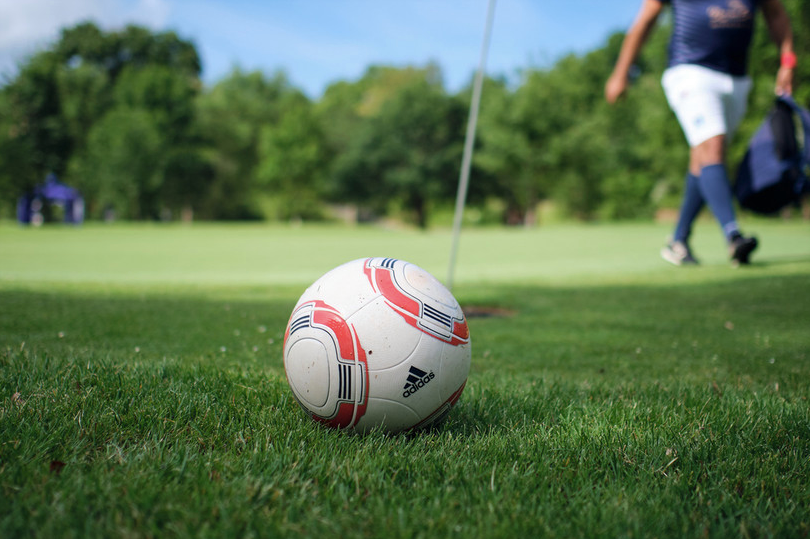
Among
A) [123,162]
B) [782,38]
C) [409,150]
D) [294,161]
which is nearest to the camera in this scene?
[782,38]

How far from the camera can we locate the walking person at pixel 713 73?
23.5 ft

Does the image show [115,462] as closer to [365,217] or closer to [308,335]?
[308,335]

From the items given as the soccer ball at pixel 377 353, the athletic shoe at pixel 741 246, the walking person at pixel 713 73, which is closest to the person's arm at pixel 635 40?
the walking person at pixel 713 73

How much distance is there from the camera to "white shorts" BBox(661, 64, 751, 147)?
7156 mm

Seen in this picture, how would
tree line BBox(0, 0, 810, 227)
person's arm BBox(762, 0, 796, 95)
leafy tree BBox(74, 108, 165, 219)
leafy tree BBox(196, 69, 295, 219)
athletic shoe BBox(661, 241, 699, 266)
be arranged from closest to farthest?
person's arm BBox(762, 0, 796, 95) < athletic shoe BBox(661, 241, 699, 266) < tree line BBox(0, 0, 810, 227) < leafy tree BBox(74, 108, 165, 219) < leafy tree BBox(196, 69, 295, 219)

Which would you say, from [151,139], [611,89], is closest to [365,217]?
[151,139]

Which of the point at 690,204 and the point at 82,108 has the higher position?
the point at 82,108

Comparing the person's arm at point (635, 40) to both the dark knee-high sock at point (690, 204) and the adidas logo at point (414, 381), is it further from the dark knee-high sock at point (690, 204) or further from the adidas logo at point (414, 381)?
the adidas logo at point (414, 381)

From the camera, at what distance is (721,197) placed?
7199mm

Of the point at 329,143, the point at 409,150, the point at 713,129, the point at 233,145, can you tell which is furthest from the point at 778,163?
the point at 233,145

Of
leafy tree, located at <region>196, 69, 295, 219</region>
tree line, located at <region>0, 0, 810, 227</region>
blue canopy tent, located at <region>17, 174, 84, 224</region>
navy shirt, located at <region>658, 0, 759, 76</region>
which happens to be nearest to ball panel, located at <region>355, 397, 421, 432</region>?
navy shirt, located at <region>658, 0, 759, 76</region>

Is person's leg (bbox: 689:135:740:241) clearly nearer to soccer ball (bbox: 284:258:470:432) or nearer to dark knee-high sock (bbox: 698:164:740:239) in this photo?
dark knee-high sock (bbox: 698:164:740:239)

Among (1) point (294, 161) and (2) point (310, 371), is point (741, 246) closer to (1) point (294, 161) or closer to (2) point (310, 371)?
(2) point (310, 371)

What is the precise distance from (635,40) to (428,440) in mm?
6798
